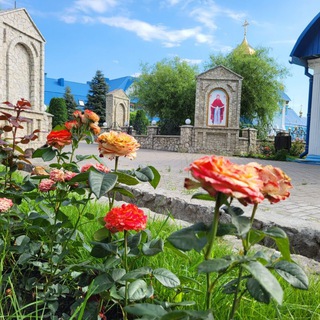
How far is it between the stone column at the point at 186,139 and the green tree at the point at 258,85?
482 centimetres

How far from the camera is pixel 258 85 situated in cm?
2052

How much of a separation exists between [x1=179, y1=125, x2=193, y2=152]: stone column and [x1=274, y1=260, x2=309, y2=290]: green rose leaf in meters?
17.4

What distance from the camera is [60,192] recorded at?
1.56m

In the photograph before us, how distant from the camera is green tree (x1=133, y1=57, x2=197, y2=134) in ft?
70.7

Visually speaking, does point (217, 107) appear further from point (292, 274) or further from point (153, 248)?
point (292, 274)

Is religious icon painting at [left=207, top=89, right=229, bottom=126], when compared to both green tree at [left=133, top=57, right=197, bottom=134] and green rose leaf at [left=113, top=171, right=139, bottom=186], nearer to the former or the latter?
green tree at [left=133, top=57, right=197, bottom=134]

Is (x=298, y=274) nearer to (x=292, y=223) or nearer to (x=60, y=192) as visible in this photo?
(x=60, y=192)

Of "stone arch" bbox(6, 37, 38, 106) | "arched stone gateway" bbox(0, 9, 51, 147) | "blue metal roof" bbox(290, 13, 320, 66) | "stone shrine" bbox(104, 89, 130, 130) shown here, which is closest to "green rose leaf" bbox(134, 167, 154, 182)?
"arched stone gateway" bbox(0, 9, 51, 147)

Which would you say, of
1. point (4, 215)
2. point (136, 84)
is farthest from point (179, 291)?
point (136, 84)

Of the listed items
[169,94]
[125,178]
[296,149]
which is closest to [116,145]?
[125,178]

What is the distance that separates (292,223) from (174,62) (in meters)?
21.9

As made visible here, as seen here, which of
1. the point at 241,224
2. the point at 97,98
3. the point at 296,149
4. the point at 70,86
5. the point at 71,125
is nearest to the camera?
the point at 241,224

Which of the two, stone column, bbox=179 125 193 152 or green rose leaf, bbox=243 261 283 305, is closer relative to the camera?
green rose leaf, bbox=243 261 283 305

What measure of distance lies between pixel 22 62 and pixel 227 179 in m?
12.0
